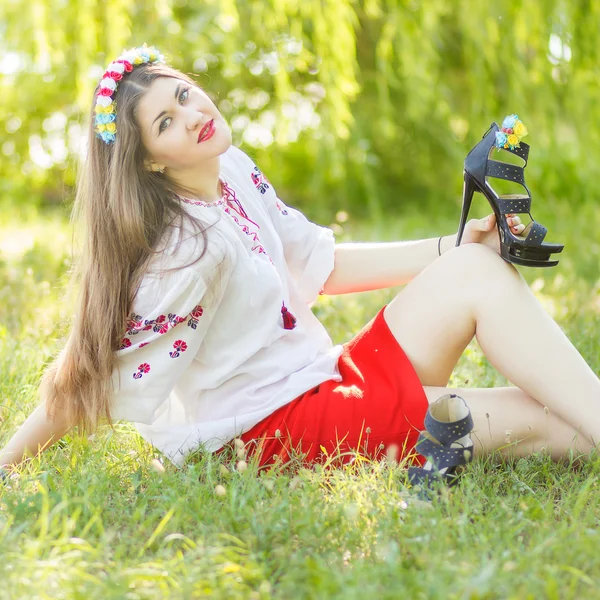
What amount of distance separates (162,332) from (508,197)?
863 mm

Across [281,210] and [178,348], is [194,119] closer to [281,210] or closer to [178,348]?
[281,210]

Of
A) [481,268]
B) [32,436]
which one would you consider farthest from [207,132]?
[32,436]

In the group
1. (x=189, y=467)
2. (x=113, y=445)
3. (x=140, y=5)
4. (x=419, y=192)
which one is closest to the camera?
(x=189, y=467)

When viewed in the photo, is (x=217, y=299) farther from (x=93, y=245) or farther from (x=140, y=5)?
(x=140, y=5)

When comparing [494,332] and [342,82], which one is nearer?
[494,332]

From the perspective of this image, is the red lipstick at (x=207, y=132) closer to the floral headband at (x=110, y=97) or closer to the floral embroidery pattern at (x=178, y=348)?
the floral headband at (x=110, y=97)

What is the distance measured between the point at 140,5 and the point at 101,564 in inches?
147

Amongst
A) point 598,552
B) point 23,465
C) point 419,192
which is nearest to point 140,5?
point 419,192

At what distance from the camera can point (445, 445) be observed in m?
1.66

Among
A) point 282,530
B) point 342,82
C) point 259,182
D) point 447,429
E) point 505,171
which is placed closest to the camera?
point 282,530

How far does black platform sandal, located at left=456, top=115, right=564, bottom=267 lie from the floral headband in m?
0.86

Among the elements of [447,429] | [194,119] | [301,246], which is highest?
[194,119]

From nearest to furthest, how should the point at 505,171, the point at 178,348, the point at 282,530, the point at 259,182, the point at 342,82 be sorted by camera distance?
the point at 282,530, the point at 178,348, the point at 505,171, the point at 259,182, the point at 342,82

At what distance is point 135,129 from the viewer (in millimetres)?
1821
